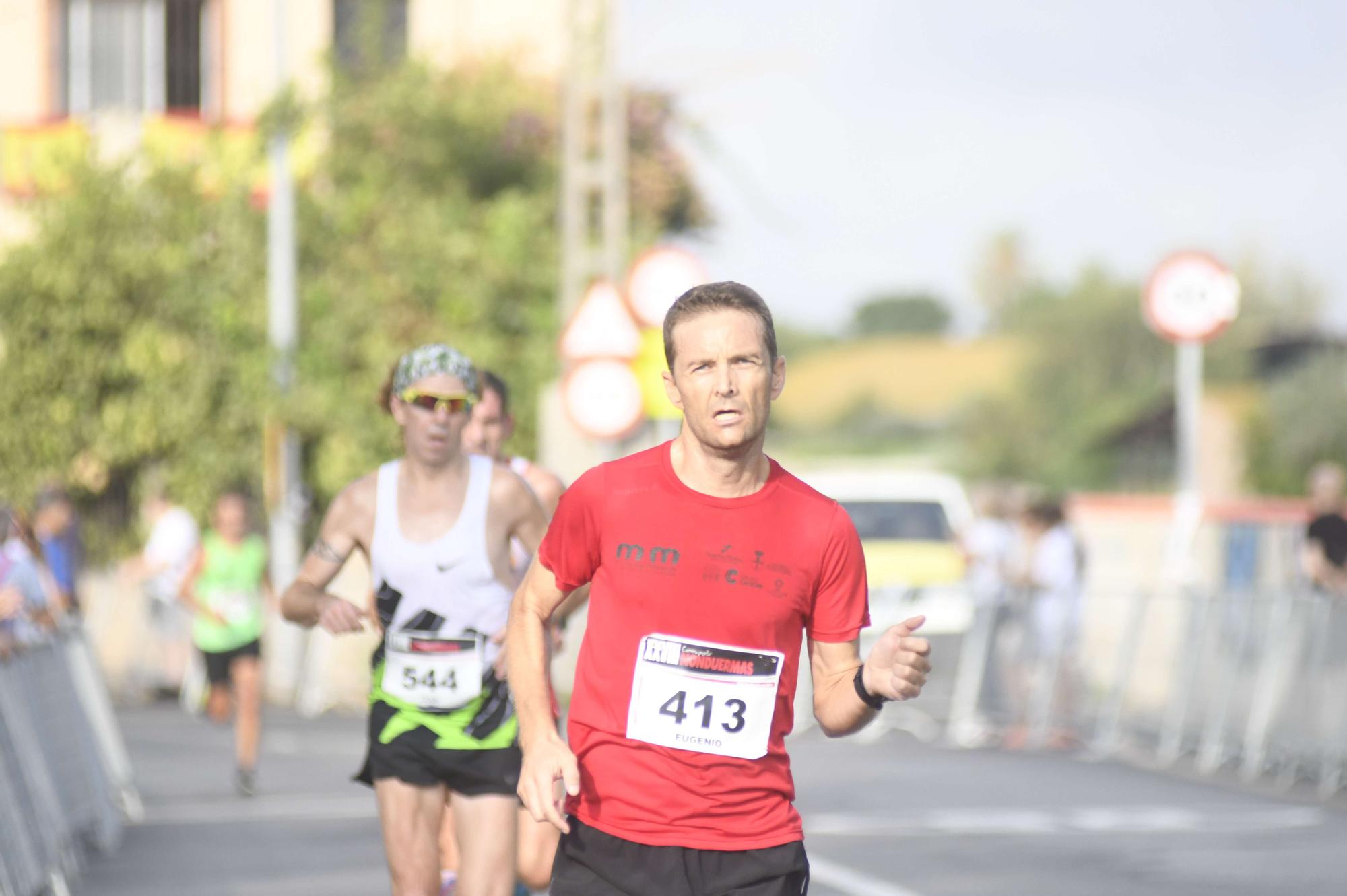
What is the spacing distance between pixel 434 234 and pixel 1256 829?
18172 mm

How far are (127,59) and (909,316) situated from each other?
144104 mm

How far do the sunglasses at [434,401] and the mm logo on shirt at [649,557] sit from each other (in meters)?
2.22

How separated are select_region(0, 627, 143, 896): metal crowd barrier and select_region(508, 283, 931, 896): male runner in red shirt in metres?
4.30

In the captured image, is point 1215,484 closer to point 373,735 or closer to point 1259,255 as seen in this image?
point 1259,255

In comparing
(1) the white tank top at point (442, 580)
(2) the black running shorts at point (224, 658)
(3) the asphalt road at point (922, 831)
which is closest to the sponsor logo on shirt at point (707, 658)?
(1) the white tank top at point (442, 580)

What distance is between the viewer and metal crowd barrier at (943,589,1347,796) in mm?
14406

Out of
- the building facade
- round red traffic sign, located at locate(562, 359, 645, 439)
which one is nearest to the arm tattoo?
round red traffic sign, located at locate(562, 359, 645, 439)

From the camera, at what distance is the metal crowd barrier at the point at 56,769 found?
29.7 ft

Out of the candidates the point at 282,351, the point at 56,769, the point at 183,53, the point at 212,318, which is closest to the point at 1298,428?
the point at 183,53

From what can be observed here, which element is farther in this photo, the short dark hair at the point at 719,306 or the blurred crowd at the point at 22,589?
the blurred crowd at the point at 22,589

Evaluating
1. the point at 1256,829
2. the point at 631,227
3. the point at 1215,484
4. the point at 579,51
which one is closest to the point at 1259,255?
the point at 1215,484

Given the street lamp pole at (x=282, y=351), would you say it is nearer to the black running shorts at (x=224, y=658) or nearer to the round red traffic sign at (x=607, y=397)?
the round red traffic sign at (x=607, y=397)

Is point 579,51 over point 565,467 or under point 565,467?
over

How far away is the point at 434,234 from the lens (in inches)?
1131
